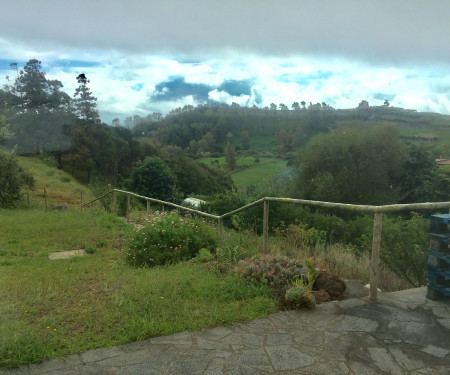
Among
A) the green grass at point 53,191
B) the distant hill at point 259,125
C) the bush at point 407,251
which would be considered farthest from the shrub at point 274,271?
the distant hill at point 259,125

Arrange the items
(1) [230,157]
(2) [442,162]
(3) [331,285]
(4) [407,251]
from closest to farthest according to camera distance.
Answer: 1. (3) [331,285]
2. (4) [407,251]
3. (2) [442,162]
4. (1) [230,157]

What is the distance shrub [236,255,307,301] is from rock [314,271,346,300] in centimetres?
20

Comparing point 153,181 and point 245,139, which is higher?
point 245,139

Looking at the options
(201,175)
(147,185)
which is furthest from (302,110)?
(147,185)

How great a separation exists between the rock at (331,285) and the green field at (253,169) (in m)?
42.7

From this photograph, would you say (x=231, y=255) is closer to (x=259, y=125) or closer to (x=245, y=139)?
(x=259, y=125)

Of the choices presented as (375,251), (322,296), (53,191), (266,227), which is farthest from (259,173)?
(375,251)

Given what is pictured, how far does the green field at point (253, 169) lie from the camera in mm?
50431

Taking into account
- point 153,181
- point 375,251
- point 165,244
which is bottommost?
point 153,181

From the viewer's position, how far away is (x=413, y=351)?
109 inches

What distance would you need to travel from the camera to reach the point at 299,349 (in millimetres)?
2840

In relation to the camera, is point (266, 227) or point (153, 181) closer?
point (266, 227)

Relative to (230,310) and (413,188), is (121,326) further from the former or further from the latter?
(413,188)

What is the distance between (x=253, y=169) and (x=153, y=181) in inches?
931
